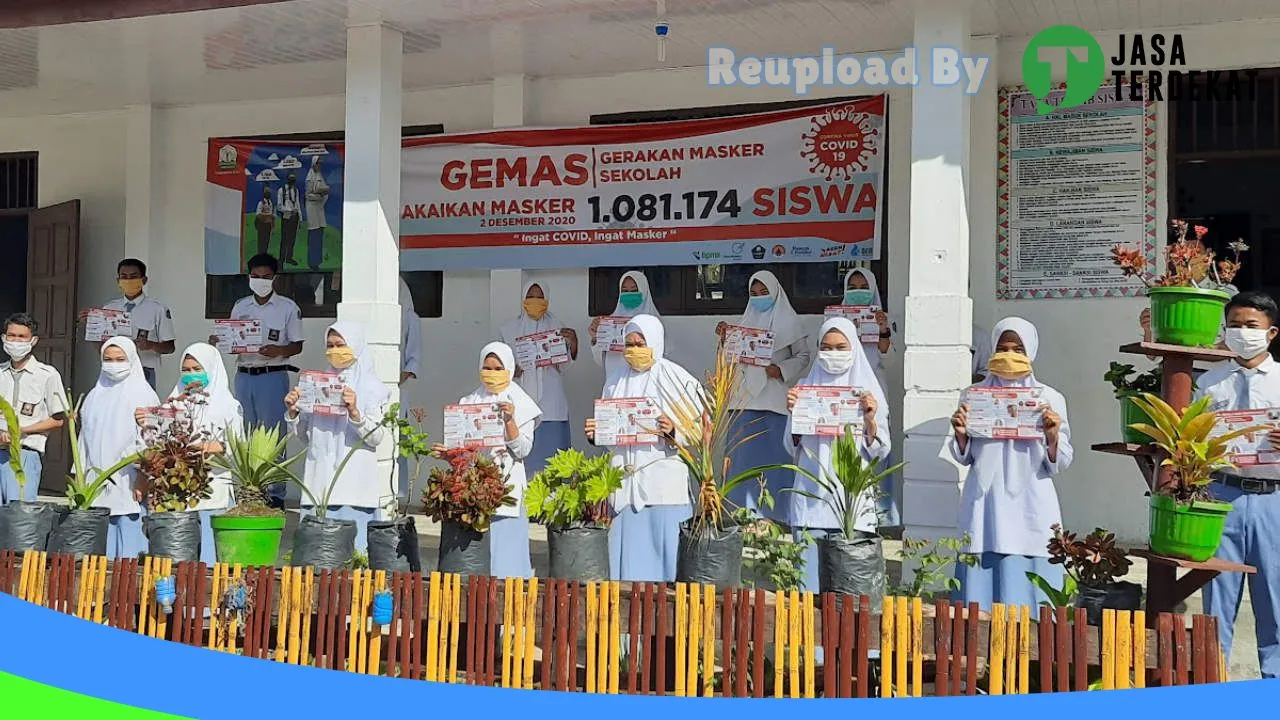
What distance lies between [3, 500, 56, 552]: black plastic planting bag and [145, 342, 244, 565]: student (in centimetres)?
68

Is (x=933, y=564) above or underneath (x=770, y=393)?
underneath

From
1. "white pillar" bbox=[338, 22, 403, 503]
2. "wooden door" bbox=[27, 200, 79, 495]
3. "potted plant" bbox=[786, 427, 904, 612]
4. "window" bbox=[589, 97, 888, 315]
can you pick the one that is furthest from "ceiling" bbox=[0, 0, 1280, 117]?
"potted plant" bbox=[786, 427, 904, 612]

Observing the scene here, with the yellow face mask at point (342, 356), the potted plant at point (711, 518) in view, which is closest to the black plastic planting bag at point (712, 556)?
the potted plant at point (711, 518)

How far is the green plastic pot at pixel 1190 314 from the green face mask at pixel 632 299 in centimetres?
451

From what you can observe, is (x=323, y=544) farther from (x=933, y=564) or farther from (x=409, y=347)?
(x=409, y=347)

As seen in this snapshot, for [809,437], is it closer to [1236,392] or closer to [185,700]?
[1236,392]

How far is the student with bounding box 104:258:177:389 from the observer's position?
30.8 feet

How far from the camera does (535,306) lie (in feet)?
28.9

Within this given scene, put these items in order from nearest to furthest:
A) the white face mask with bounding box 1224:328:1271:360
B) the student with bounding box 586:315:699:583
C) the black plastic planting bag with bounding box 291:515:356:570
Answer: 1. the white face mask with bounding box 1224:328:1271:360
2. the black plastic planting bag with bounding box 291:515:356:570
3. the student with bounding box 586:315:699:583

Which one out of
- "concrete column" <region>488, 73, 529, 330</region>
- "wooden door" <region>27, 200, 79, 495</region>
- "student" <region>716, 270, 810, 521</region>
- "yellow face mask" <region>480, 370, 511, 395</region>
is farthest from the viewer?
"wooden door" <region>27, 200, 79, 495</region>

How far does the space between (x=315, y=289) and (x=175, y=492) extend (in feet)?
13.4

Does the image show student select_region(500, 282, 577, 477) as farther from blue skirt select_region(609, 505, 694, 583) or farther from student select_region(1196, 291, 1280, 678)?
student select_region(1196, 291, 1280, 678)

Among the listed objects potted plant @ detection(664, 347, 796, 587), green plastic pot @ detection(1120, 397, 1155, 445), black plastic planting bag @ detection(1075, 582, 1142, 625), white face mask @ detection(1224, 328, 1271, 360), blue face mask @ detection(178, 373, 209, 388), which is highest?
white face mask @ detection(1224, 328, 1271, 360)

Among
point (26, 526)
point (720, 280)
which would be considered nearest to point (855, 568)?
point (720, 280)
